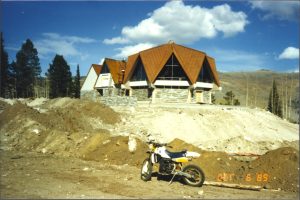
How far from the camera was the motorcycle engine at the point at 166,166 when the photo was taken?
1221 cm

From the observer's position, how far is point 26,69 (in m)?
62.0

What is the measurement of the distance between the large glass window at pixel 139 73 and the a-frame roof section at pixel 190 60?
4.86 m

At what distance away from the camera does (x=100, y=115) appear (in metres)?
28.7

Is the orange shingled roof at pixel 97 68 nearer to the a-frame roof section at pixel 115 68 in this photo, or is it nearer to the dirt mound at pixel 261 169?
the a-frame roof section at pixel 115 68

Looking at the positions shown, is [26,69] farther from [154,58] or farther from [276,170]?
[276,170]

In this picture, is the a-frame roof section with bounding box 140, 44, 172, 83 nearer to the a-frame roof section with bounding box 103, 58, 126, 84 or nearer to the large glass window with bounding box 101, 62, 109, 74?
the a-frame roof section with bounding box 103, 58, 126, 84

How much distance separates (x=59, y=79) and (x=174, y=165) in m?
Answer: 51.7

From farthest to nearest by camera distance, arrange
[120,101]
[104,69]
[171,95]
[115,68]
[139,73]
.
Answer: [104,69] < [115,68] < [139,73] < [171,95] < [120,101]

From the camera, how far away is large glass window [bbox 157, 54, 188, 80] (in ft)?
133

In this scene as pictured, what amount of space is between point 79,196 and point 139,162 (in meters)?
6.62

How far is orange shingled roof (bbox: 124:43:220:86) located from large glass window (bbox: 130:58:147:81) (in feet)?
1.65

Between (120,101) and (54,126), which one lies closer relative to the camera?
(54,126)

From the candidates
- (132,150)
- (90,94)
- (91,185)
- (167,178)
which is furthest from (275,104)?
(91,185)
